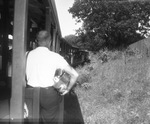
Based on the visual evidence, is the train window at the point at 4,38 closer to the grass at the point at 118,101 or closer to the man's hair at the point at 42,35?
the grass at the point at 118,101

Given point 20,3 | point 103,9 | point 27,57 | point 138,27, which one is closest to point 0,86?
point 27,57

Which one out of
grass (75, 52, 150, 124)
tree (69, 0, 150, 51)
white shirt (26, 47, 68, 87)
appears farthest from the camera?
tree (69, 0, 150, 51)

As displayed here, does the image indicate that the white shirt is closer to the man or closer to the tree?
the man

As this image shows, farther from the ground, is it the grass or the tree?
the tree

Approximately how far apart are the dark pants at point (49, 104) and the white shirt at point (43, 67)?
87 millimetres

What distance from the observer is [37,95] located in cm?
246

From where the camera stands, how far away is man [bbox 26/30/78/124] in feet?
7.93

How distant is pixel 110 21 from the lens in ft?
106

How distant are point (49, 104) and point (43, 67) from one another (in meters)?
0.43

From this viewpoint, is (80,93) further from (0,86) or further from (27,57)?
(27,57)

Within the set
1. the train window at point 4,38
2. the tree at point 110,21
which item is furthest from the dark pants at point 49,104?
the tree at point 110,21

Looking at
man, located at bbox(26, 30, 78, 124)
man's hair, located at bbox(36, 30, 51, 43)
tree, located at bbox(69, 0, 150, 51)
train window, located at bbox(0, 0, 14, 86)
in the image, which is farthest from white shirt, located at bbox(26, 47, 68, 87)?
tree, located at bbox(69, 0, 150, 51)

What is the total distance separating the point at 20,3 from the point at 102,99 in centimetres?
439

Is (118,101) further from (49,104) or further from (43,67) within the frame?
(43,67)
